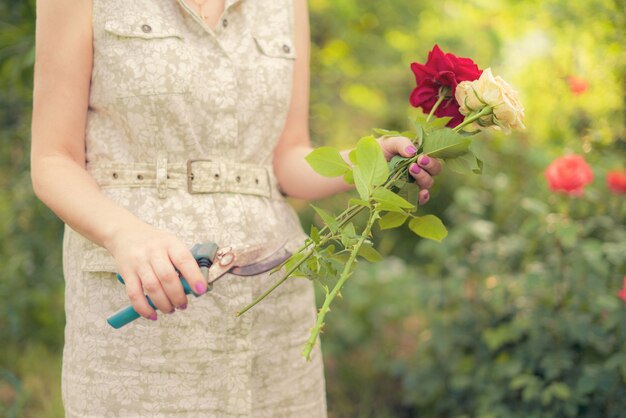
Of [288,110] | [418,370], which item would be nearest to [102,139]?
[288,110]

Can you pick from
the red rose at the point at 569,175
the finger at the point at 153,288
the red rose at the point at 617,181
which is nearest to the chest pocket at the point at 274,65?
the finger at the point at 153,288

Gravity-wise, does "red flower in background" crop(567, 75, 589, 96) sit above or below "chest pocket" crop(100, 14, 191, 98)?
below

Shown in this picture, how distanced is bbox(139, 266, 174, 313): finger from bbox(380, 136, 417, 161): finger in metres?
0.52

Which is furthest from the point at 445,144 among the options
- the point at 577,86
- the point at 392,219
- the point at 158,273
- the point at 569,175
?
the point at 577,86

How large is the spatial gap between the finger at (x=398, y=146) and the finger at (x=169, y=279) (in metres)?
0.50

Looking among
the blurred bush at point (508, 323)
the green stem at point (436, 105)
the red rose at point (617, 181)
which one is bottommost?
the blurred bush at point (508, 323)

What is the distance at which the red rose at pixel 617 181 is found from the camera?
9.94ft

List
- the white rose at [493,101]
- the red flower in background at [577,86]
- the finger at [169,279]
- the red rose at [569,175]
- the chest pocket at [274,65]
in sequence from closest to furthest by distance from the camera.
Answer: the finger at [169,279] < the white rose at [493,101] < the chest pocket at [274,65] < the red rose at [569,175] < the red flower in background at [577,86]

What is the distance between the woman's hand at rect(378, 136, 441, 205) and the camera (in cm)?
135

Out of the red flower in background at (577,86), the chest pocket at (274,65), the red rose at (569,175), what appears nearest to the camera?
the chest pocket at (274,65)

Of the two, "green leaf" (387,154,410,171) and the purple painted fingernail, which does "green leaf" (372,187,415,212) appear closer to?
"green leaf" (387,154,410,171)

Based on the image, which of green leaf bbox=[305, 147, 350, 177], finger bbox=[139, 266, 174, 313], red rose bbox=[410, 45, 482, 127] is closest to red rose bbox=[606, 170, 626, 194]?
red rose bbox=[410, 45, 482, 127]

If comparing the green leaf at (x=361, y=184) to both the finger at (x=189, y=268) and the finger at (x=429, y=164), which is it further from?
the finger at (x=189, y=268)

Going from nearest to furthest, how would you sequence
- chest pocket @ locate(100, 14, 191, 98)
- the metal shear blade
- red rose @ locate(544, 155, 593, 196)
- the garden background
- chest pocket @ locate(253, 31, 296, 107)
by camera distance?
1. the metal shear blade
2. chest pocket @ locate(100, 14, 191, 98)
3. chest pocket @ locate(253, 31, 296, 107)
4. red rose @ locate(544, 155, 593, 196)
5. the garden background
